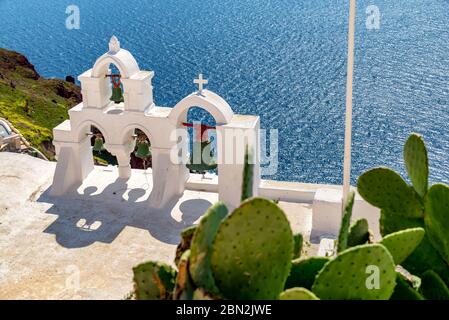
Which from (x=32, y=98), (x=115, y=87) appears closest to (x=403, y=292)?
(x=115, y=87)

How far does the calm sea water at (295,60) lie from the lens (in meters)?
37.8

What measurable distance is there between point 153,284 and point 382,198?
2.93m

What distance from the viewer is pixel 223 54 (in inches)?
2076

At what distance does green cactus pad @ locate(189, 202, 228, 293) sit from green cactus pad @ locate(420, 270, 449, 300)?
238cm

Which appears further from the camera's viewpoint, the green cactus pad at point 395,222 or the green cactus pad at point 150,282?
the green cactus pad at point 395,222

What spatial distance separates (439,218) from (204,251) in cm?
296

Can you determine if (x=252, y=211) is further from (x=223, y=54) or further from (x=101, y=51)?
(x=101, y=51)

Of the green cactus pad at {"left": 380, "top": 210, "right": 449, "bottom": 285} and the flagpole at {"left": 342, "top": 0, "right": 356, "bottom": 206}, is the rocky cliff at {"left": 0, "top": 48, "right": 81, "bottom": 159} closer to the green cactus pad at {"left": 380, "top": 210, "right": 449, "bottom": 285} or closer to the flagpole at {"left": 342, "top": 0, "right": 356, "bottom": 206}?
the flagpole at {"left": 342, "top": 0, "right": 356, "bottom": 206}

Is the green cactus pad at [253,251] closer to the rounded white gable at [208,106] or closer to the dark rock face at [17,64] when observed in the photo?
the rounded white gable at [208,106]

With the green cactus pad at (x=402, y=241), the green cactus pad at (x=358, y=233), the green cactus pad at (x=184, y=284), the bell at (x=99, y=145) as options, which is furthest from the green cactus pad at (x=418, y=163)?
the bell at (x=99, y=145)

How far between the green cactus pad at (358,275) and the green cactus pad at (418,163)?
2.16 metres

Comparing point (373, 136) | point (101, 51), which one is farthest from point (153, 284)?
point (101, 51)

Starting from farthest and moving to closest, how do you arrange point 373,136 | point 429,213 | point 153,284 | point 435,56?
1. point 435,56
2. point 373,136
3. point 429,213
4. point 153,284

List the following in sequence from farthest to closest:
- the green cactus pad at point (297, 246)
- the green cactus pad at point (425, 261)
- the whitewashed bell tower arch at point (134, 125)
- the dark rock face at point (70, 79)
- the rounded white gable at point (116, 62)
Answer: the dark rock face at point (70, 79), the rounded white gable at point (116, 62), the whitewashed bell tower arch at point (134, 125), the green cactus pad at point (425, 261), the green cactus pad at point (297, 246)
